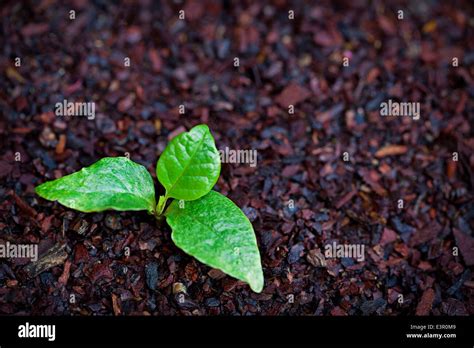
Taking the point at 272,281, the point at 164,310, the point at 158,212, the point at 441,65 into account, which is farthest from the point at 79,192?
the point at 441,65

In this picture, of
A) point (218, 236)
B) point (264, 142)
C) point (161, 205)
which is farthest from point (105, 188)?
point (264, 142)

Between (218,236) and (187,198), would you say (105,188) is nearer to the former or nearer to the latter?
(187,198)

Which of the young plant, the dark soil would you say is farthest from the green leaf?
the dark soil

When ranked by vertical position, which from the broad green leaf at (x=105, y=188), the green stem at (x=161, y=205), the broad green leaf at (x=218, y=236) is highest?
the broad green leaf at (x=105, y=188)

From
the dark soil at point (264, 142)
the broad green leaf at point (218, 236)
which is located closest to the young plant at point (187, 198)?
the broad green leaf at point (218, 236)

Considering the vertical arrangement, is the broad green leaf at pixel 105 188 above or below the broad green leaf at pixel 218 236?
above

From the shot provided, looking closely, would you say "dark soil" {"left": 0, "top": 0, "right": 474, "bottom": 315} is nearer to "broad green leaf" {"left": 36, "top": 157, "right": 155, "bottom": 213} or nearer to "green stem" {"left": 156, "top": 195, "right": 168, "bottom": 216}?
"green stem" {"left": 156, "top": 195, "right": 168, "bottom": 216}

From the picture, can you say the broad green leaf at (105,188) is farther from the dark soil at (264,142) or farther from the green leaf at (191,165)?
the dark soil at (264,142)
